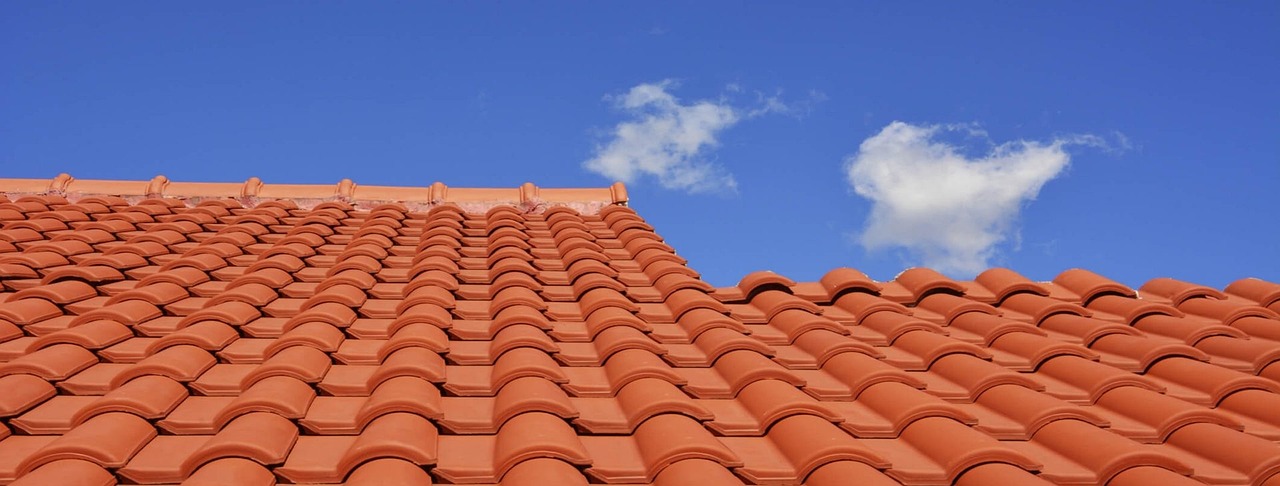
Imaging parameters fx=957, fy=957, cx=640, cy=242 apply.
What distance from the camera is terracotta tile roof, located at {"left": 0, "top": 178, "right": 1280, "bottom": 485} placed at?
3.17 m

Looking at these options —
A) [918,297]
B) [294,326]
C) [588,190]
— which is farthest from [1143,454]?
[588,190]

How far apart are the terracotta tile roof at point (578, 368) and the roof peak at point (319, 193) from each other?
53.8 inches

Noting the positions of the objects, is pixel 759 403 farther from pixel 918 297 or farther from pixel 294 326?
pixel 918 297

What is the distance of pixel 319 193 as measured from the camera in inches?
Result: 330

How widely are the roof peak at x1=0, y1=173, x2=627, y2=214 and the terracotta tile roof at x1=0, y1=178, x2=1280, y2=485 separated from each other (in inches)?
53.8

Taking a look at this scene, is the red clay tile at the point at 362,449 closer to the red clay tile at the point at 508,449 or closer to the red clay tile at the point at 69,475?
the red clay tile at the point at 508,449

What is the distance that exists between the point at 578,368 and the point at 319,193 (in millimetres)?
5005

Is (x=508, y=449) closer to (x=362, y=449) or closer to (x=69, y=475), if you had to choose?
(x=362, y=449)

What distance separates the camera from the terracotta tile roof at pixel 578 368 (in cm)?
317

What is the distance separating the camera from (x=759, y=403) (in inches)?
146

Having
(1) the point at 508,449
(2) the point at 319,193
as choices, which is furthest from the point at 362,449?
(2) the point at 319,193

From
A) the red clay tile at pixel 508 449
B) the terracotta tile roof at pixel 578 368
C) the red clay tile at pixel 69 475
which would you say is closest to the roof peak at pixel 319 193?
the terracotta tile roof at pixel 578 368

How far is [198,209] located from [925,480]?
6.35 meters

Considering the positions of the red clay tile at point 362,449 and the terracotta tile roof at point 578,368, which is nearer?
the red clay tile at point 362,449
